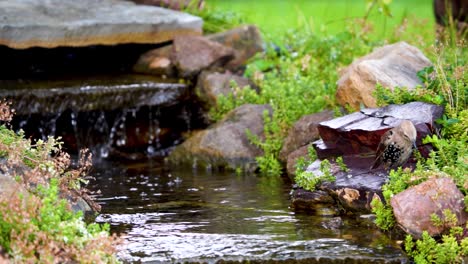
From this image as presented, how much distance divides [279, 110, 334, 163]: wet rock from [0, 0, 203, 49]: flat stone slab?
8.34 feet

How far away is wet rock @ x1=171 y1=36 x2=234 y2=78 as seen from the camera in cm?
960

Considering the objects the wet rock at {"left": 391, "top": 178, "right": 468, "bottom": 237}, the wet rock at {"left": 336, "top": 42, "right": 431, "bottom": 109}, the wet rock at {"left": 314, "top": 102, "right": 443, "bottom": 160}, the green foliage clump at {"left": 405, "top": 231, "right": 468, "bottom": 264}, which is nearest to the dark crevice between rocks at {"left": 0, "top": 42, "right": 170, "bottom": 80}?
the wet rock at {"left": 336, "top": 42, "right": 431, "bottom": 109}

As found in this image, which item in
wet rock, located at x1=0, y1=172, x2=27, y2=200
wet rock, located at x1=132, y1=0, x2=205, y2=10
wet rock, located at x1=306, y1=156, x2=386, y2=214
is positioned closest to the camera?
wet rock, located at x1=0, y1=172, x2=27, y2=200

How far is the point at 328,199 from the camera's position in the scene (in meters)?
6.24

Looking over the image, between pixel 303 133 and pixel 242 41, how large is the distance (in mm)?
2720

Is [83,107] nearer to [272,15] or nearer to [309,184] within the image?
[309,184]

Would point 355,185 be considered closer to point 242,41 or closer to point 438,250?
point 438,250

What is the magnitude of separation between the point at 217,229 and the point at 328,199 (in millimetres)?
996

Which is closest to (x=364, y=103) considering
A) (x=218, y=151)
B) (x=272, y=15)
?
(x=218, y=151)

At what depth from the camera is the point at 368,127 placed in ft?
20.9

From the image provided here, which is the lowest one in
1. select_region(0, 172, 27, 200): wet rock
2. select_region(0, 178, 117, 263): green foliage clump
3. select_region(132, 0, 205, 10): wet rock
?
select_region(0, 178, 117, 263): green foliage clump

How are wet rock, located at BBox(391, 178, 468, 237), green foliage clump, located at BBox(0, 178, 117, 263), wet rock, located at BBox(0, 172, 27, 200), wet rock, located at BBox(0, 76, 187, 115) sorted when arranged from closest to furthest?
1. green foliage clump, located at BBox(0, 178, 117, 263)
2. wet rock, located at BBox(0, 172, 27, 200)
3. wet rock, located at BBox(391, 178, 468, 237)
4. wet rock, located at BBox(0, 76, 187, 115)

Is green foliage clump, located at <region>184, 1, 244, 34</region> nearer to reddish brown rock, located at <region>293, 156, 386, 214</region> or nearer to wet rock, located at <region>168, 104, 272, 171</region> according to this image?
wet rock, located at <region>168, 104, 272, 171</region>

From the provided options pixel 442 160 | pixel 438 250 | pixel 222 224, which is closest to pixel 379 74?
pixel 442 160
